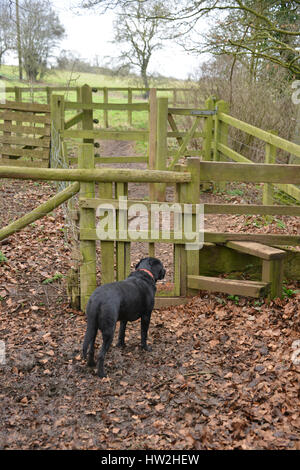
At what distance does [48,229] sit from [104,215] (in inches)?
115

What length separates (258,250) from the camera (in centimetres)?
507

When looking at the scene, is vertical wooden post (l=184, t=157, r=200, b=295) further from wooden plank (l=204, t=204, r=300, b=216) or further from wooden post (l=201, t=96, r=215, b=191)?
wooden post (l=201, t=96, r=215, b=191)

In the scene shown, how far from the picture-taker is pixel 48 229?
25.4 ft

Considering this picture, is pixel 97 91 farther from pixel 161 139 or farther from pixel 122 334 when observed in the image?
pixel 122 334

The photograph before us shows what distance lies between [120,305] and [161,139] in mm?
5515

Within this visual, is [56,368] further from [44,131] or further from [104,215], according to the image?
[44,131]

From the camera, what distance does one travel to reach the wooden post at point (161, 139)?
350 inches

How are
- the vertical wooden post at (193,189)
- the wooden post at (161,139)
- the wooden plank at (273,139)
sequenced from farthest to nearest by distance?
the wooden post at (161,139) < the wooden plank at (273,139) < the vertical wooden post at (193,189)

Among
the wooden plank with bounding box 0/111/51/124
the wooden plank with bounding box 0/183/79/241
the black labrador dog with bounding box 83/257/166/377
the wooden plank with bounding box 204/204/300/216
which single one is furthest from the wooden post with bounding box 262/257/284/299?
the wooden plank with bounding box 0/111/51/124

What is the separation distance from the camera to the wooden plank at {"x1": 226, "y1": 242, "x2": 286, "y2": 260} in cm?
500

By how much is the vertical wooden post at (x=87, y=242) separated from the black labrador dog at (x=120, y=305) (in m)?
0.79

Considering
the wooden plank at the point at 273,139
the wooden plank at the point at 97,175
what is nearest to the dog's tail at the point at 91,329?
the wooden plank at the point at 97,175

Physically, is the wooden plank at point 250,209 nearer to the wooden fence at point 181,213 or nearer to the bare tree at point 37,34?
the wooden fence at point 181,213

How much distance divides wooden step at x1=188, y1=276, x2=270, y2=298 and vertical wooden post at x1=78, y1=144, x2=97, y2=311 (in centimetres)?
113
